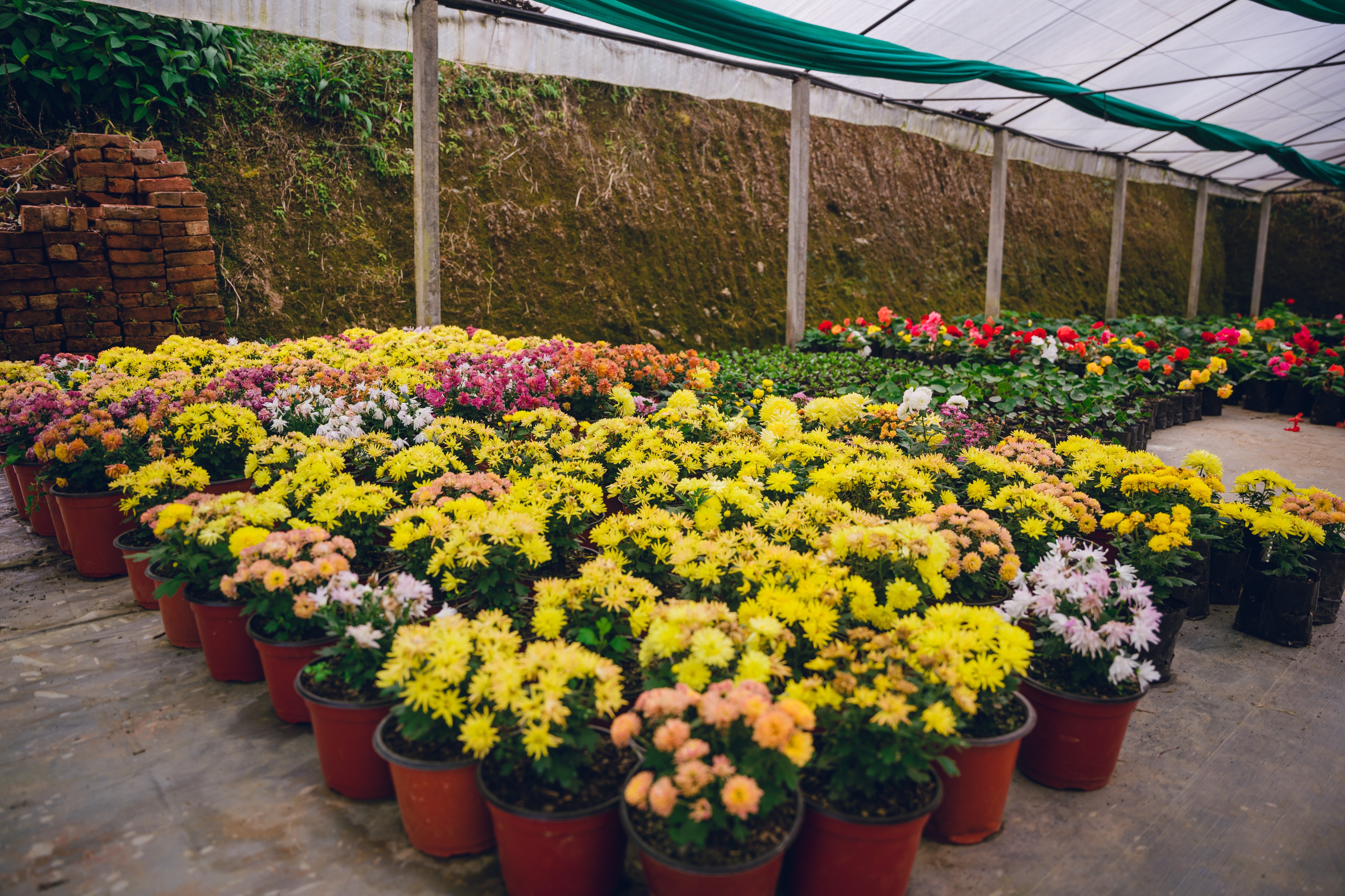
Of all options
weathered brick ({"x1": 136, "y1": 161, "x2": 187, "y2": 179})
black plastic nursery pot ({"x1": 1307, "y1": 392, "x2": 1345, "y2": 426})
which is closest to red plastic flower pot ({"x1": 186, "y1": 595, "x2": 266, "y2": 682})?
weathered brick ({"x1": 136, "y1": 161, "x2": 187, "y2": 179})

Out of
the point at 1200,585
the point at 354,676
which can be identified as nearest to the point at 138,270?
the point at 354,676

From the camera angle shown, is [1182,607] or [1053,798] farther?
[1182,607]

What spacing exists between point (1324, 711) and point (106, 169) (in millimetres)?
8013

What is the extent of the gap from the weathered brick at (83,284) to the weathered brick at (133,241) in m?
0.19

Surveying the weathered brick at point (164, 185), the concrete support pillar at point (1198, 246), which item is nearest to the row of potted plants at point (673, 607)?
the weathered brick at point (164, 185)

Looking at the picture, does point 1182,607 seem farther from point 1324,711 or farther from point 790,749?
point 790,749

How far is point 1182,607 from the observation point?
9.37 feet

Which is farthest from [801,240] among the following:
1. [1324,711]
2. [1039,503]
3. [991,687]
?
[991,687]

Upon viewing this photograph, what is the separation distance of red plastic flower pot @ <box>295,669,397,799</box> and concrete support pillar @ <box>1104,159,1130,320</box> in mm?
13358

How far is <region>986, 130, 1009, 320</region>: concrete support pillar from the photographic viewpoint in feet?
30.6

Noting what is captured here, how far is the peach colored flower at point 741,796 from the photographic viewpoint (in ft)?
4.66

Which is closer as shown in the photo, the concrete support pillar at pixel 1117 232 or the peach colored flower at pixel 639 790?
the peach colored flower at pixel 639 790

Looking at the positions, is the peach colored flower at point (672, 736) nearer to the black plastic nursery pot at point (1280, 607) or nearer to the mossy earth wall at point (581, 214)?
the black plastic nursery pot at point (1280, 607)

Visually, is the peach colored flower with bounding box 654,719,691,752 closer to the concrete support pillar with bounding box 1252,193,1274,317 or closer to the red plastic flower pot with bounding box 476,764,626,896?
the red plastic flower pot with bounding box 476,764,626,896
